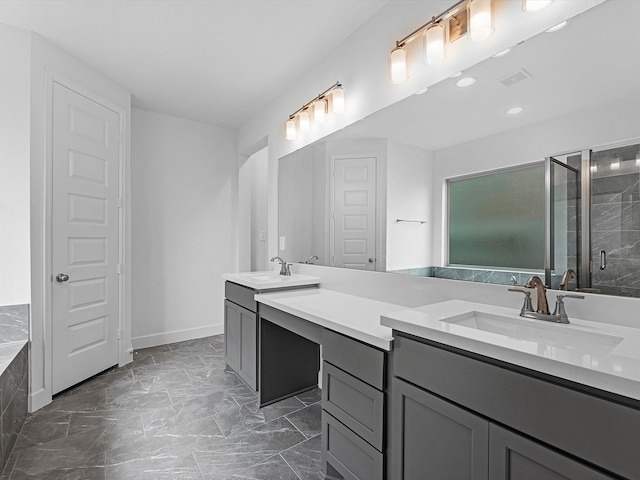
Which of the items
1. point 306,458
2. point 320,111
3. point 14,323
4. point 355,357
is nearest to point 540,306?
point 355,357

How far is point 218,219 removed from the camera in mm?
3977

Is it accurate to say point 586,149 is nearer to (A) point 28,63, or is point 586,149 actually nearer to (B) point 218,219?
(A) point 28,63

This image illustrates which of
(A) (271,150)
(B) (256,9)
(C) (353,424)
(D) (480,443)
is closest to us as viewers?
(D) (480,443)

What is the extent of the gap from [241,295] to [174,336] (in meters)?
1.72

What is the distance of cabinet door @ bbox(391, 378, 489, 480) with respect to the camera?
96 cm

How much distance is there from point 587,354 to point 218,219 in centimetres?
371

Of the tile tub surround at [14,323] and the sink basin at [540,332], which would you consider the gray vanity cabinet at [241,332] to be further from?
the sink basin at [540,332]

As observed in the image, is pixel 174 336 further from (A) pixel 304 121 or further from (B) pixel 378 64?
(B) pixel 378 64

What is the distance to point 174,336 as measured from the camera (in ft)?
12.0

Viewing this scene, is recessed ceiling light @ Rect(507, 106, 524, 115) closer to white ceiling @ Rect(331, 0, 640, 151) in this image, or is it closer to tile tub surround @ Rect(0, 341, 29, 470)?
white ceiling @ Rect(331, 0, 640, 151)

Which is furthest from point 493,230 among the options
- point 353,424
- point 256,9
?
point 256,9

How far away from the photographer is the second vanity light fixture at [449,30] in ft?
4.37

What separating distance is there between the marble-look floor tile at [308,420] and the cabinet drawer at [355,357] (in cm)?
75

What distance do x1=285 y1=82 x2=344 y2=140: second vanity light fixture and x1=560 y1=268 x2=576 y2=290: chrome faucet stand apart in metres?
1.58
